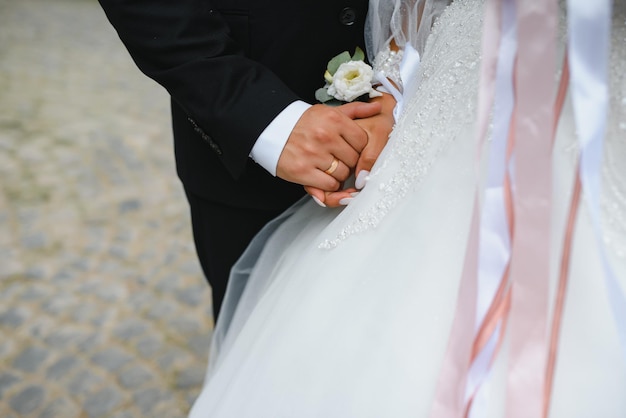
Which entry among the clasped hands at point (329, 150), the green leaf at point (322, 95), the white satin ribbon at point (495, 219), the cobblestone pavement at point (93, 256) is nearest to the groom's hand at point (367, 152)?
the clasped hands at point (329, 150)

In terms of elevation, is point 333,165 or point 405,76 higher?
point 405,76

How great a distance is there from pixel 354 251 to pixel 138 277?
196 cm

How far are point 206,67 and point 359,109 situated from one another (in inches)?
10.2

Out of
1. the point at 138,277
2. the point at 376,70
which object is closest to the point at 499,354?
the point at 376,70

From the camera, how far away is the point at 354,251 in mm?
924

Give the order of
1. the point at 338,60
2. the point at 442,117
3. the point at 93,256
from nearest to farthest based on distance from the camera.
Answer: the point at 442,117
the point at 338,60
the point at 93,256

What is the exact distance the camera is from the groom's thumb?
1.12 meters

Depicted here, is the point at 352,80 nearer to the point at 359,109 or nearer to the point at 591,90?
the point at 359,109

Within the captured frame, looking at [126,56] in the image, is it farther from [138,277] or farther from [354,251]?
[354,251]

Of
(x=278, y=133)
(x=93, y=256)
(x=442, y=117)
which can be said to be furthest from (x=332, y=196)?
(x=93, y=256)

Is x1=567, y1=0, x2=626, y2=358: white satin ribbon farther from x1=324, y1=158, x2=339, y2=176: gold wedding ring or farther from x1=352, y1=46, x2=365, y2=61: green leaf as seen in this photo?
x1=352, y1=46, x2=365, y2=61: green leaf

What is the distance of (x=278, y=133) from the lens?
1103mm

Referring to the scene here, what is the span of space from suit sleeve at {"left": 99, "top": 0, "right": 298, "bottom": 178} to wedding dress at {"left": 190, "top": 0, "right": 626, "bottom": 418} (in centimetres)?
23

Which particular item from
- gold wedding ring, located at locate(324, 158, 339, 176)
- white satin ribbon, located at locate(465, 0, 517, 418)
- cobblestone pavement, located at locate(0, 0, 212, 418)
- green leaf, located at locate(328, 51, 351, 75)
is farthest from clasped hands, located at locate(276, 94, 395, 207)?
cobblestone pavement, located at locate(0, 0, 212, 418)
